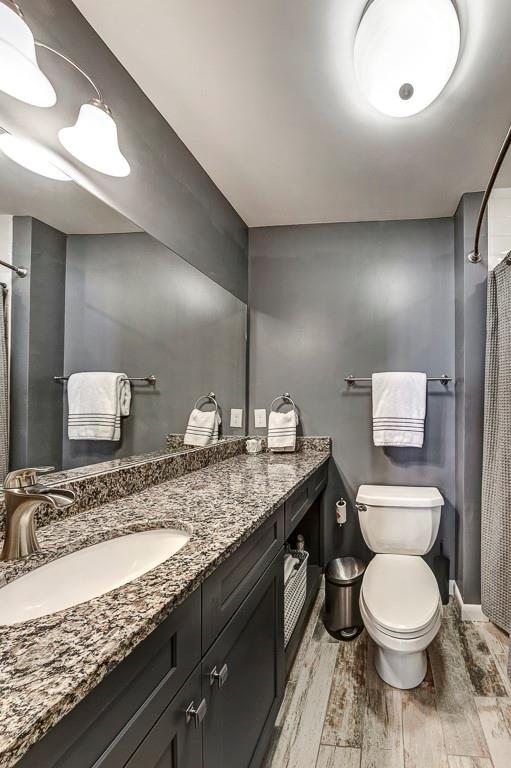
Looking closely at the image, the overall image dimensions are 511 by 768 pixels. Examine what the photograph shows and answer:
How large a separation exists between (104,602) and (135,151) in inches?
59.2

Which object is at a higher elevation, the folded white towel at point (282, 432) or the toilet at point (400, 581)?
the folded white towel at point (282, 432)

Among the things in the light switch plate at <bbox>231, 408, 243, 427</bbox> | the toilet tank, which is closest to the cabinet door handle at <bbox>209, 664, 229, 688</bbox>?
the toilet tank

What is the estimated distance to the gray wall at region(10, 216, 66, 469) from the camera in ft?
3.79

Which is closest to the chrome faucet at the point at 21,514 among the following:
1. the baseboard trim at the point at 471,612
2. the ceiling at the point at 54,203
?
the ceiling at the point at 54,203

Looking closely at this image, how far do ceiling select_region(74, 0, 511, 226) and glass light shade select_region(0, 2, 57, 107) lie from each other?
436 millimetres

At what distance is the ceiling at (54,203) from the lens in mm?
1135

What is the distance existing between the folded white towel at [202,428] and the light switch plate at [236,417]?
0.66 feet

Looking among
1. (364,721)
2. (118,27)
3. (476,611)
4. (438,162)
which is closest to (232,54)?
(118,27)

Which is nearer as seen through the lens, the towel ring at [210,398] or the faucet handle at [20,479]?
the faucet handle at [20,479]

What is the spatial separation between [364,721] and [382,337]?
6.35ft

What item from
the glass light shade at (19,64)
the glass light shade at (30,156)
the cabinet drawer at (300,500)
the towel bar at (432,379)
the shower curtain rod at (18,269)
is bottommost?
the cabinet drawer at (300,500)

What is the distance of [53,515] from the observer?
1223 millimetres

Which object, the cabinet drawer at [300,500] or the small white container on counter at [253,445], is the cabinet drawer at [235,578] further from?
the small white container on counter at [253,445]

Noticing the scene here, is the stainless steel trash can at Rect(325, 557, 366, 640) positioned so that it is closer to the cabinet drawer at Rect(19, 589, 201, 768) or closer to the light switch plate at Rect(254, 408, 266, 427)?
the light switch plate at Rect(254, 408, 266, 427)
